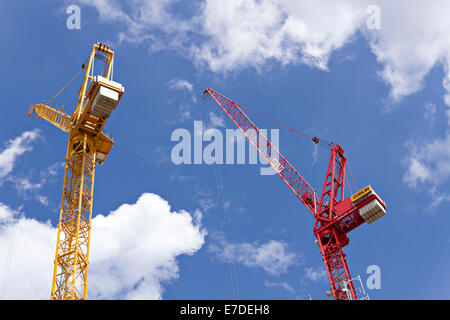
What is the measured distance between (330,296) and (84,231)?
4208 centimetres

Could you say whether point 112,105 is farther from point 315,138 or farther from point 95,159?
point 315,138

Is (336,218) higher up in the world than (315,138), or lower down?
lower down

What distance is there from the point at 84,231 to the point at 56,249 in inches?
161
